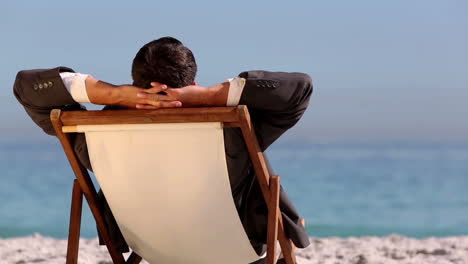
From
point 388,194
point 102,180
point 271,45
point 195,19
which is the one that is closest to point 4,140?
point 195,19

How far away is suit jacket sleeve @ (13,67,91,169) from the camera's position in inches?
97.5

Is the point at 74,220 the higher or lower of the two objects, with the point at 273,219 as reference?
lower


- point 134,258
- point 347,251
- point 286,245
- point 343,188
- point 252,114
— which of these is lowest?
point 343,188

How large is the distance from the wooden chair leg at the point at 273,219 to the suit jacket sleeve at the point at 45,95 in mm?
662

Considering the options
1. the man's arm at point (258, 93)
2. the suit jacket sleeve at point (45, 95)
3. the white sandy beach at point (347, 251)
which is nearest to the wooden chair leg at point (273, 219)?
the man's arm at point (258, 93)

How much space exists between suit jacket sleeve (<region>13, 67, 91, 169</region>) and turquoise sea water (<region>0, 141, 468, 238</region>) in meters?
9.33

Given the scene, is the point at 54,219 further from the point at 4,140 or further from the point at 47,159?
the point at 4,140

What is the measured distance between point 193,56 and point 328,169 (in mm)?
18229

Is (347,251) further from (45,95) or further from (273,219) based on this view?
(45,95)

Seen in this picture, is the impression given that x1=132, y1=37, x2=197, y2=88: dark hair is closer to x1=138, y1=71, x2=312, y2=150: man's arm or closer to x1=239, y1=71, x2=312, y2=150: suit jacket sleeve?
x1=138, y1=71, x2=312, y2=150: man's arm

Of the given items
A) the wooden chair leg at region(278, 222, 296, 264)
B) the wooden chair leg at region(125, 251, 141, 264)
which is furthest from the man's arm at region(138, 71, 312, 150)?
the wooden chair leg at region(125, 251, 141, 264)

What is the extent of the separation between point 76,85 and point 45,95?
0.41 feet

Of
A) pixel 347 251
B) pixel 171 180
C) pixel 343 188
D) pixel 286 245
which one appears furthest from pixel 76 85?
pixel 343 188

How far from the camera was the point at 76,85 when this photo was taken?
246 cm
